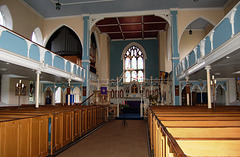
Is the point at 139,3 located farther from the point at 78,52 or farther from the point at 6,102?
the point at 6,102

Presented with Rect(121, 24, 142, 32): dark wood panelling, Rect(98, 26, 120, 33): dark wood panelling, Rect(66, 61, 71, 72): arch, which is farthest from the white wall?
Rect(121, 24, 142, 32): dark wood panelling

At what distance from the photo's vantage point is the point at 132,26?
54.9 feet

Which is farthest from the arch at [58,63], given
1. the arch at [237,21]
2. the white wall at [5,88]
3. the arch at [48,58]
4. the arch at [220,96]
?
the arch at [220,96]

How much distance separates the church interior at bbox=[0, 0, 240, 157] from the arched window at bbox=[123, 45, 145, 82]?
11 centimetres

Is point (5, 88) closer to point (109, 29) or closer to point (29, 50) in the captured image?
point (29, 50)

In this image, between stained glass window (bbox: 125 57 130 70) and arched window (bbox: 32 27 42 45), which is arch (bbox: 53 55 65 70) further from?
stained glass window (bbox: 125 57 130 70)

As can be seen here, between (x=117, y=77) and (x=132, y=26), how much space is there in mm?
5791

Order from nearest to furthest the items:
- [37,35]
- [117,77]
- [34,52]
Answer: [34,52], [117,77], [37,35]

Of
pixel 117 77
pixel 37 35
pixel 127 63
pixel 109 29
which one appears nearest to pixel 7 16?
pixel 37 35

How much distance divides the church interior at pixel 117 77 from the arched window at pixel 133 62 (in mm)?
107

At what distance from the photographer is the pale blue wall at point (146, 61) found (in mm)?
19469

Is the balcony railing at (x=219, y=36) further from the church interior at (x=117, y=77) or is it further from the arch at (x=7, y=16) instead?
the arch at (x=7, y=16)

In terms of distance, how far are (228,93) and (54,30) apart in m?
12.9

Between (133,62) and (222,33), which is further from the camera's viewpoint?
(133,62)
